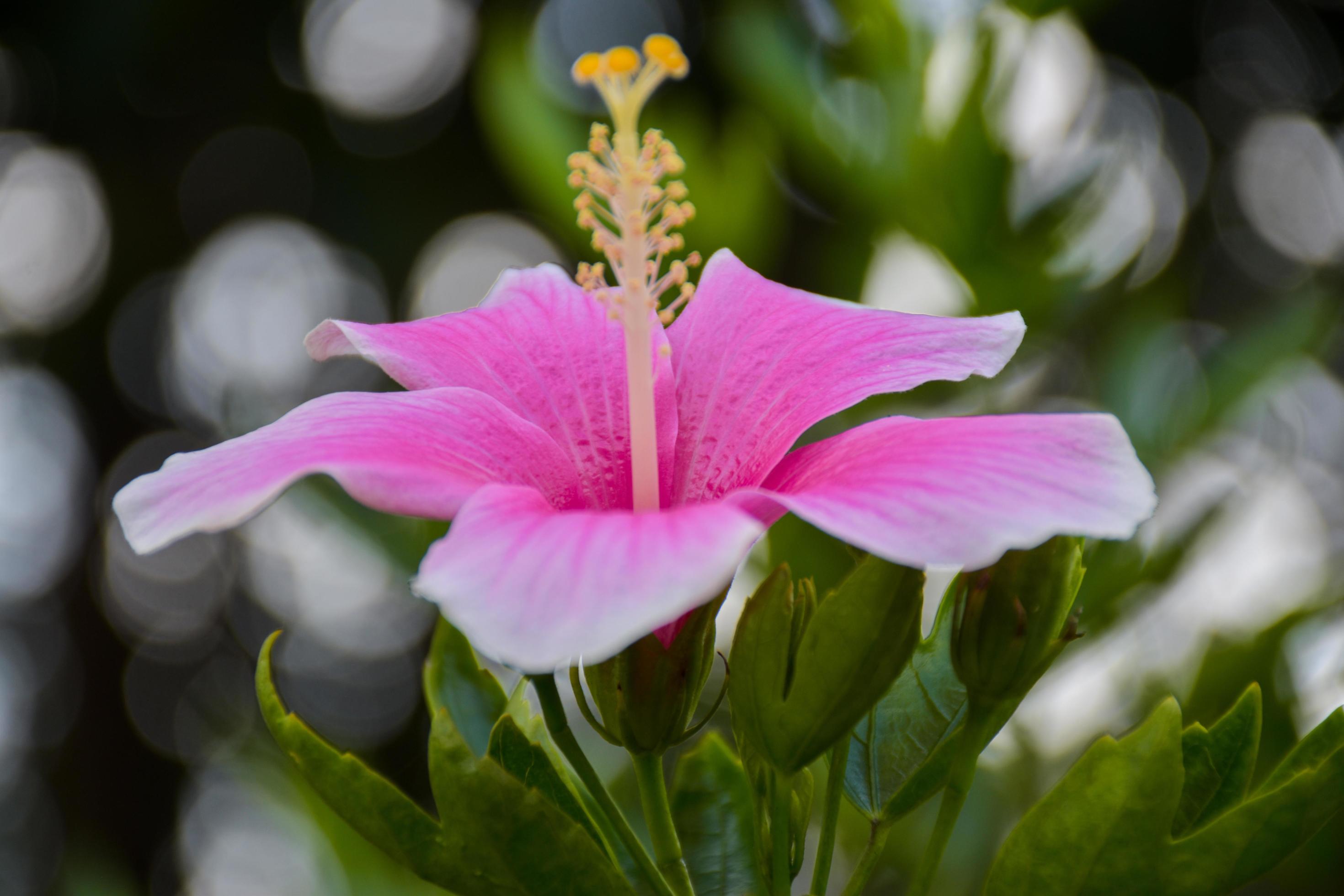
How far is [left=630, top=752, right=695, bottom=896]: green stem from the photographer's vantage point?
88cm

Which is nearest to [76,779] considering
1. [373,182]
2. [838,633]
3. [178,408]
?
[178,408]

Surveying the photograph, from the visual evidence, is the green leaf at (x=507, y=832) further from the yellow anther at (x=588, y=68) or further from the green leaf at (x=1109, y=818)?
the yellow anther at (x=588, y=68)

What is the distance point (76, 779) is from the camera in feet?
13.9

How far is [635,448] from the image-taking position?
97cm

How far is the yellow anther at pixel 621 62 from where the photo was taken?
1008 millimetres

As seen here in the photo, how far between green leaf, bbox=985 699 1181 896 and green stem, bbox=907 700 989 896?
83mm

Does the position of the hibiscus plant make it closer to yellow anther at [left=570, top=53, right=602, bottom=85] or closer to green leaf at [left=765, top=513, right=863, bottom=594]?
yellow anther at [left=570, top=53, right=602, bottom=85]

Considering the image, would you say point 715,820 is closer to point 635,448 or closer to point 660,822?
point 660,822

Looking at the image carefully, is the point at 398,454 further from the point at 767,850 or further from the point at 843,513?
the point at 767,850

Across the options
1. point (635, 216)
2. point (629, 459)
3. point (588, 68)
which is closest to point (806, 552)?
point (629, 459)

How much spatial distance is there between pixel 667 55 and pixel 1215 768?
2.45 feet

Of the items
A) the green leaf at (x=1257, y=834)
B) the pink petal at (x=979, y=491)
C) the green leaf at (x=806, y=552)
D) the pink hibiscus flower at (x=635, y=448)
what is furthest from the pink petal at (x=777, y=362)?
the green leaf at (x=806, y=552)

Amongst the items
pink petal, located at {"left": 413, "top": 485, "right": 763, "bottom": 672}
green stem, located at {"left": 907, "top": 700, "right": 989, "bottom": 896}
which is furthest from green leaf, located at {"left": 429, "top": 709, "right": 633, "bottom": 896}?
green stem, located at {"left": 907, "top": 700, "right": 989, "bottom": 896}

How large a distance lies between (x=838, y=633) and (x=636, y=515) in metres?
0.16
